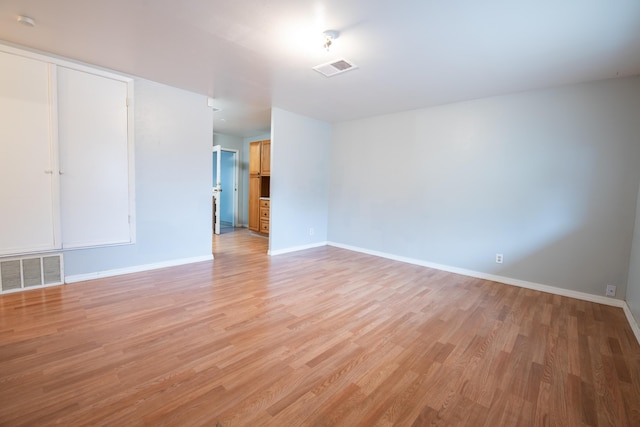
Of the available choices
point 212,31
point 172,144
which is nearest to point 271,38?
point 212,31

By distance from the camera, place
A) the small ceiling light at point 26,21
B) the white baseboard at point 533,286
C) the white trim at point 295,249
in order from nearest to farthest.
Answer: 1. the small ceiling light at point 26,21
2. the white baseboard at point 533,286
3. the white trim at point 295,249

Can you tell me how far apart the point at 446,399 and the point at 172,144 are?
4.15 m

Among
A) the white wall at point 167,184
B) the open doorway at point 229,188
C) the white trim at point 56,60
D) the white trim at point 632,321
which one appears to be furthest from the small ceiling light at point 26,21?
the white trim at point 632,321

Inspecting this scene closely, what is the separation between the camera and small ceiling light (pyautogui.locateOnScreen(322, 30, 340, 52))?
235 cm

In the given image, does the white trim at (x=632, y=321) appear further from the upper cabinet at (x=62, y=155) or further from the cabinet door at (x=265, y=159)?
the cabinet door at (x=265, y=159)

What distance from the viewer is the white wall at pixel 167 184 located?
353 centimetres

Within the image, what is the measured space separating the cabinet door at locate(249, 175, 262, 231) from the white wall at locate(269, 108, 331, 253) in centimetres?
177

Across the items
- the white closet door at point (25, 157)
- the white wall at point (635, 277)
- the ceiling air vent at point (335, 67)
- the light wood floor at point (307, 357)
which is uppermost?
the ceiling air vent at point (335, 67)

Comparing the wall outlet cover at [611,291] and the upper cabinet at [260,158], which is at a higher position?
the upper cabinet at [260,158]

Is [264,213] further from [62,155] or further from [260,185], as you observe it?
[62,155]

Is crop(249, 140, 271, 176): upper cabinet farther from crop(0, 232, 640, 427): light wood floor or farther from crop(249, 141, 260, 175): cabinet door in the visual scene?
crop(0, 232, 640, 427): light wood floor

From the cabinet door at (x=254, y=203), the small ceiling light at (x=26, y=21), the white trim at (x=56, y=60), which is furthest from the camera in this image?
the cabinet door at (x=254, y=203)

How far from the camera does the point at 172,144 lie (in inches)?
152

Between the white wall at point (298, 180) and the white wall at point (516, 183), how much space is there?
0.94 meters
